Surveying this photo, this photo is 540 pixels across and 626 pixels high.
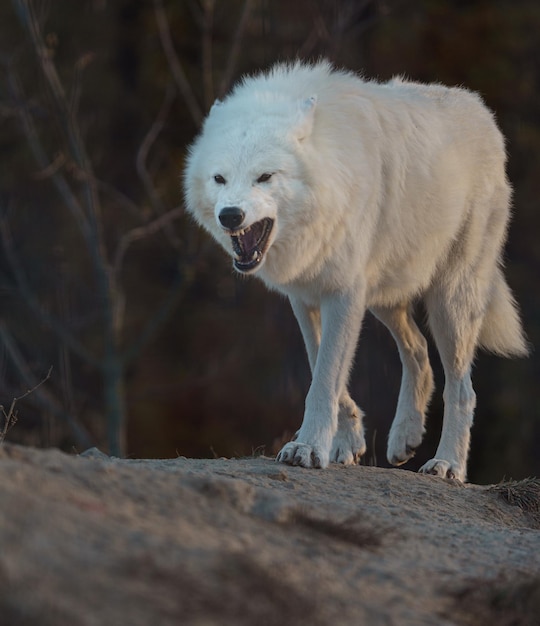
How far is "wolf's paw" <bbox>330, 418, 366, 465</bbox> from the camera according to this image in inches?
228

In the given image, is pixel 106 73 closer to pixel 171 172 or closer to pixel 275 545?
pixel 171 172

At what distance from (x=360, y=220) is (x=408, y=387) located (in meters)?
1.30

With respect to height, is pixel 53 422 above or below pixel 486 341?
below

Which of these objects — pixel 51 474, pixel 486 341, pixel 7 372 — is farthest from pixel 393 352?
pixel 51 474

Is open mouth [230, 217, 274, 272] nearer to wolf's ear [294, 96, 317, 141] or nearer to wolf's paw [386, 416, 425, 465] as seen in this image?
wolf's ear [294, 96, 317, 141]

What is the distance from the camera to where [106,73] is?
15.3 metres

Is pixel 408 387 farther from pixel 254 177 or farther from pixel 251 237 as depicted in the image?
pixel 254 177

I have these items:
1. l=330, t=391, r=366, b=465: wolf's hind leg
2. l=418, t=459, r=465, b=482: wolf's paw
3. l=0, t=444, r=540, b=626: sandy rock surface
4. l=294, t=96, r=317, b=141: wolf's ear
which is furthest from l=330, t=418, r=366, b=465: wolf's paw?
l=0, t=444, r=540, b=626: sandy rock surface

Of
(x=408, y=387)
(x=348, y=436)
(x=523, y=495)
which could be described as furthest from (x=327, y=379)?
(x=408, y=387)

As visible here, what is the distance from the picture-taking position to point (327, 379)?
527cm

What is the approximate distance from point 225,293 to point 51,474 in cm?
1106

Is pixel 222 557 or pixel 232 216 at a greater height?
pixel 232 216

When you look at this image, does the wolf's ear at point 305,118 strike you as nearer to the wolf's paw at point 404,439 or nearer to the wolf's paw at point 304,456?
the wolf's paw at point 304,456

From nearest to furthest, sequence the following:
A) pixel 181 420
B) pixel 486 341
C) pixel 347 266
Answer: pixel 347 266 → pixel 486 341 → pixel 181 420
